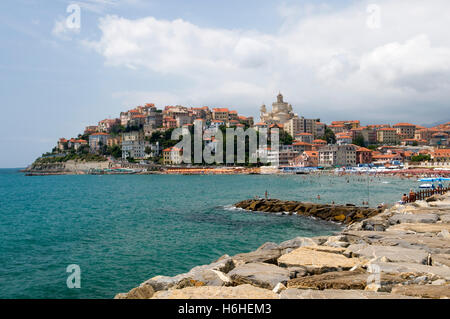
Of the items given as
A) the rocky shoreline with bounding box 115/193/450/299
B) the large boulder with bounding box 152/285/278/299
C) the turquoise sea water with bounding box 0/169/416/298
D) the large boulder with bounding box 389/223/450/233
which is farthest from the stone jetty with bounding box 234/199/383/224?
the large boulder with bounding box 152/285/278/299

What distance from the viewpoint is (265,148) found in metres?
118

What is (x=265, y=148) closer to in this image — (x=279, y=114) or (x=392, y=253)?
(x=279, y=114)

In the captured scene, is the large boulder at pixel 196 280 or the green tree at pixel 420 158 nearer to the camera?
the large boulder at pixel 196 280

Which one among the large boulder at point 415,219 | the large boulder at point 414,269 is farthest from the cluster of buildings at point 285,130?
the large boulder at point 414,269

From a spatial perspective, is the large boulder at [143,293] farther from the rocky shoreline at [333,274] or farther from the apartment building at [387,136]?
the apartment building at [387,136]

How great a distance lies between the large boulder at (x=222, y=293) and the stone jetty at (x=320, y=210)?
56.9 feet

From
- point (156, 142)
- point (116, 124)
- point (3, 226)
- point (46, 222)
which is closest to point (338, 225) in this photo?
point (46, 222)

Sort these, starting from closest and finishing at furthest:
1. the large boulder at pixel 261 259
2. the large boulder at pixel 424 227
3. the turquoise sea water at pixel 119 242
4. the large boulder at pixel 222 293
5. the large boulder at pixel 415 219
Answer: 1. the large boulder at pixel 222 293
2. the large boulder at pixel 261 259
3. the turquoise sea water at pixel 119 242
4. the large boulder at pixel 424 227
5. the large boulder at pixel 415 219

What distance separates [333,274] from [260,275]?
1.52 m

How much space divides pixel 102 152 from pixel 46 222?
4916 inches

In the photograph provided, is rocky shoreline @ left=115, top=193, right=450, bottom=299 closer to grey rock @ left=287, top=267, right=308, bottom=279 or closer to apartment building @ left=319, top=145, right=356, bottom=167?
grey rock @ left=287, top=267, right=308, bottom=279

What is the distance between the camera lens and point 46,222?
82.7ft

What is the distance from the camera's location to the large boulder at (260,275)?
23.1 feet
